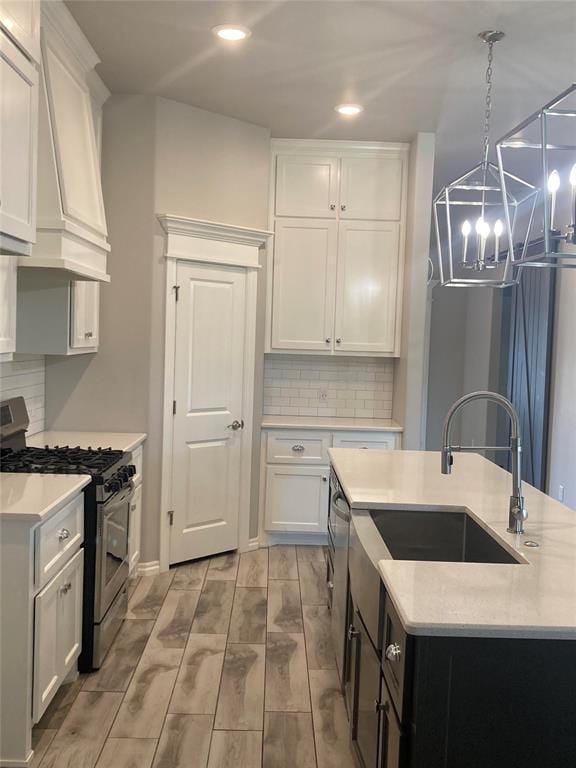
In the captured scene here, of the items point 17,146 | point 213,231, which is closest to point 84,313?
point 213,231

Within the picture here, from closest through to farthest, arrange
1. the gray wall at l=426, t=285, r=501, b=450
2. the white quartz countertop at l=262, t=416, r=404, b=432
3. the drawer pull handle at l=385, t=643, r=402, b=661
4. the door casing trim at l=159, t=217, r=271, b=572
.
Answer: the drawer pull handle at l=385, t=643, r=402, b=661 → the door casing trim at l=159, t=217, r=271, b=572 → the white quartz countertop at l=262, t=416, r=404, b=432 → the gray wall at l=426, t=285, r=501, b=450

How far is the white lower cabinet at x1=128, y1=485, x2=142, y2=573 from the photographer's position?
13.1 feet

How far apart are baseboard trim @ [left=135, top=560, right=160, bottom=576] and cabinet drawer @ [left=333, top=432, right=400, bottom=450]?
1477mm

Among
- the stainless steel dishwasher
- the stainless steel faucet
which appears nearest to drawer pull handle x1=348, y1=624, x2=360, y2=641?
the stainless steel dishwasher

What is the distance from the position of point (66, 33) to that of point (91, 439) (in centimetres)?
204

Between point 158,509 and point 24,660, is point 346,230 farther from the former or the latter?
point 24,660

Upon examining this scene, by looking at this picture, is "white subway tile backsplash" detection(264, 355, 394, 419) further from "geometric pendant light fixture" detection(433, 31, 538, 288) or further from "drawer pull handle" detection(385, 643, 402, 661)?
"drawer pull handle" detection(385, 643, 402, 661)

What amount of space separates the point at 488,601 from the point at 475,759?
1.09 ft

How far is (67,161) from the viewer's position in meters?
3.20

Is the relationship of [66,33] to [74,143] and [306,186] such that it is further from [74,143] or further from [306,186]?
[306,186]

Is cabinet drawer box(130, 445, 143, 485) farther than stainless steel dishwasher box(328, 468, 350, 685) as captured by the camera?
Yes

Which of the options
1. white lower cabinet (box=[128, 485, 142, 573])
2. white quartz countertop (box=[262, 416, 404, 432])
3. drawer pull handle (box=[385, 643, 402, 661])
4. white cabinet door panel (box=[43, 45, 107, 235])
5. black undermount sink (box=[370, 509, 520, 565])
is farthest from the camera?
white quartz countertop (box=[262, 416, 404, 432])

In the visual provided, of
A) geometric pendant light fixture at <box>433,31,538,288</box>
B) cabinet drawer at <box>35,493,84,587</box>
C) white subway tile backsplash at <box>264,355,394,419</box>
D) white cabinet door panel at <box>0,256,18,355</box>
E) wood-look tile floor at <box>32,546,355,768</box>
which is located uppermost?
geometric pendant light fixture at <box>433,31,538,288</box>

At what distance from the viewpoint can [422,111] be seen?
13.9 ft
